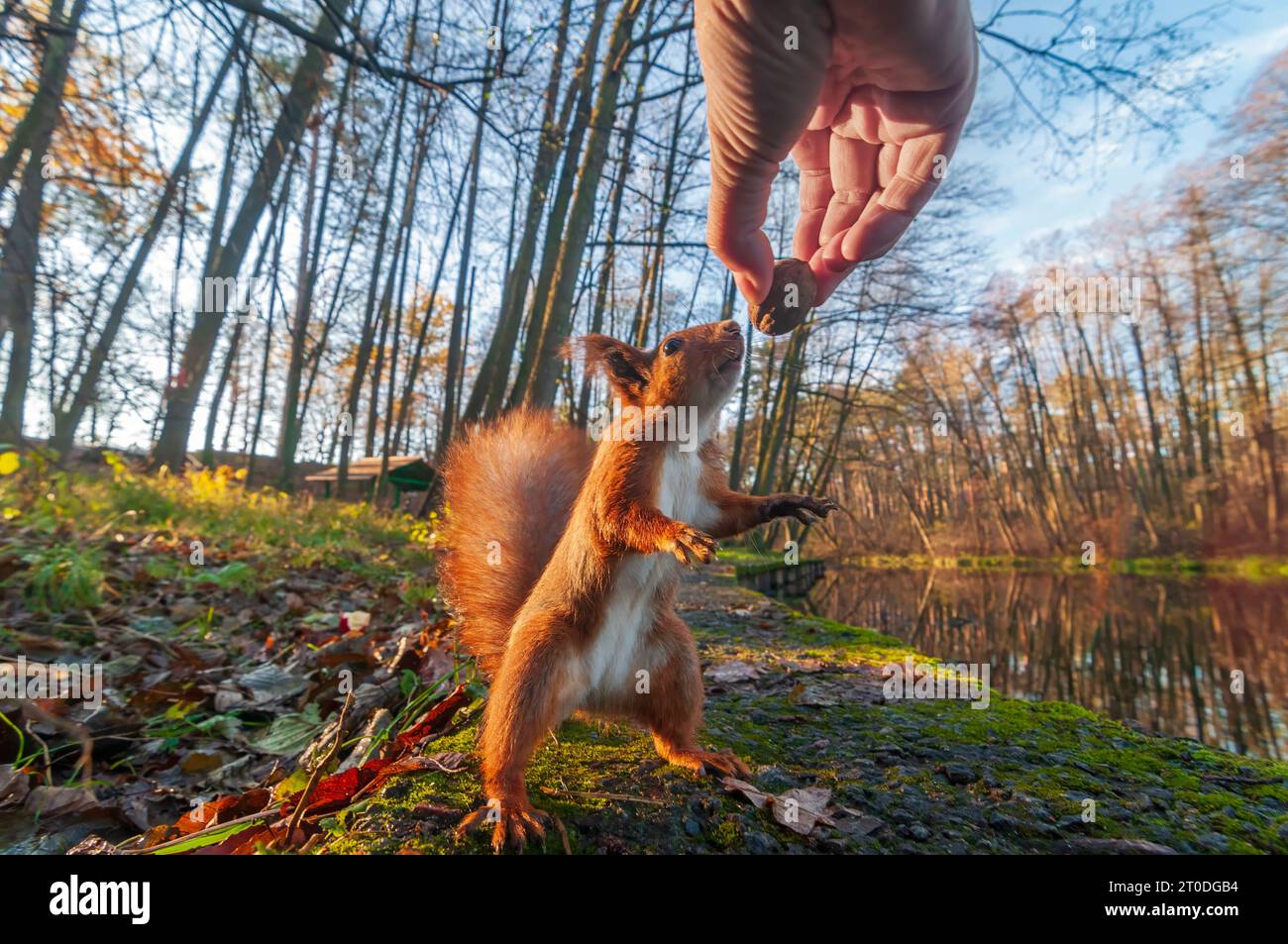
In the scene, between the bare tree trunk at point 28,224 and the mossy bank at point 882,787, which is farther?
the bare tree trunk at point 28,224

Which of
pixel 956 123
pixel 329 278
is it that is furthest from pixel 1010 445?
pixel 956 123

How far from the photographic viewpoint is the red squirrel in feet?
4.86

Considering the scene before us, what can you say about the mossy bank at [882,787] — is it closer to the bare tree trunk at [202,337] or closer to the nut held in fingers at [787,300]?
the nut held in fingers at [787,300]

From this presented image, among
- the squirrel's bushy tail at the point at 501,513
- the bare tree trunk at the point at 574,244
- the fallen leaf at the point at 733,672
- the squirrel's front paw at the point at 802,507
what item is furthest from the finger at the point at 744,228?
the bare tree trunk at the point at 574,244

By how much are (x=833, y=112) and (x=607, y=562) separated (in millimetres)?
1513

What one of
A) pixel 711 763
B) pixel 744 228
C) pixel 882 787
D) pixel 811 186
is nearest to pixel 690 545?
pixel 711 763

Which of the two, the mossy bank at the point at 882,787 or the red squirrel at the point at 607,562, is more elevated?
the red squirrel at the point at 607,562

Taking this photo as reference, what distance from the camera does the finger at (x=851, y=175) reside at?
1.94 meters

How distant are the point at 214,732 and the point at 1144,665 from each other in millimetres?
9383

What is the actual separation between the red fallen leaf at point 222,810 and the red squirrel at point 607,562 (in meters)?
0.63

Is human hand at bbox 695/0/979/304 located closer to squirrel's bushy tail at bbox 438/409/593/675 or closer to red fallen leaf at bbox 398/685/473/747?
squirrel's bushy tail at bbox 438/409/593/675

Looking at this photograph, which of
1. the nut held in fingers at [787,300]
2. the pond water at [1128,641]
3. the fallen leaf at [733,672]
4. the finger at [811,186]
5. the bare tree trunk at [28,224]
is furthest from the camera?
the pond water at [1128,641]

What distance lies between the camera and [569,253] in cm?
621

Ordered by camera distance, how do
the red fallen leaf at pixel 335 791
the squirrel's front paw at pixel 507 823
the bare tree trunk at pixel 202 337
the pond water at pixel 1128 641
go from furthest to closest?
1. the bare tree trunk at pixel 202 337
2. the pond water at pixel 1128 641
3. the red fallen leaf at pixel 335 791
4. the squirrel's front paw at pixel 507 823
